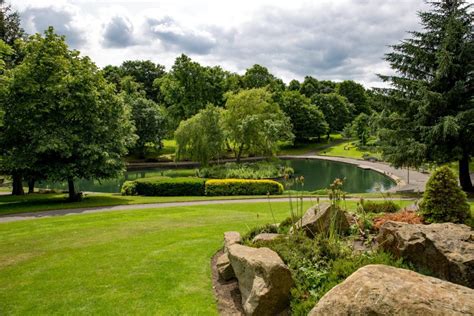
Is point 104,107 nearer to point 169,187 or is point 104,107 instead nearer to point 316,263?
point 169,187

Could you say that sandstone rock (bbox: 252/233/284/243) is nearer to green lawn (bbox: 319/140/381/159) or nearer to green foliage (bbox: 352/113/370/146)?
green lawn (bbox: 319/140/381/159)

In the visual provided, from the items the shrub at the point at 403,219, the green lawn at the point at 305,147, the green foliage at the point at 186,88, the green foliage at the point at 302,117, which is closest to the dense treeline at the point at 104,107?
the shrub at the point at 403,219

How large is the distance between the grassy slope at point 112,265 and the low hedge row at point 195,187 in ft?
33.2

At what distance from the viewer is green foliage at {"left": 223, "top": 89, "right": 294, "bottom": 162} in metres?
39.6

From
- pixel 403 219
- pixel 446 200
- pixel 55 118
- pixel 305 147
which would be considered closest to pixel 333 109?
pixel 305 147

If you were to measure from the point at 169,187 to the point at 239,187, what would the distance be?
15.9ft

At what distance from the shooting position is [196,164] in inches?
2013

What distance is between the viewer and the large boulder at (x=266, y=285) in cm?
561

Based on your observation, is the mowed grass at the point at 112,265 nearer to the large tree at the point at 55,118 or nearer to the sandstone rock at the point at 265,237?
the sandstone rock at the point at 265,237

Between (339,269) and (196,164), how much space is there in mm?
45655

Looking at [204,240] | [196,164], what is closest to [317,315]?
[204,240]

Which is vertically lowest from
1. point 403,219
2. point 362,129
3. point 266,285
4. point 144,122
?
point 266,285

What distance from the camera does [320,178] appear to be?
37.6m

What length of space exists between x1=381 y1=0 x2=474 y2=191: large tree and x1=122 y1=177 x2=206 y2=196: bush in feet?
41.4
